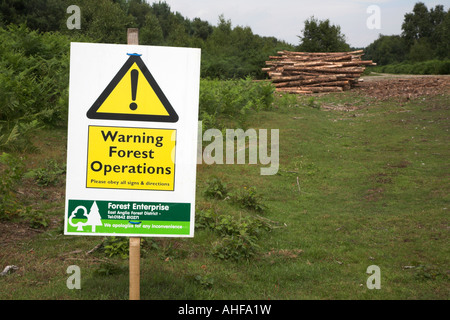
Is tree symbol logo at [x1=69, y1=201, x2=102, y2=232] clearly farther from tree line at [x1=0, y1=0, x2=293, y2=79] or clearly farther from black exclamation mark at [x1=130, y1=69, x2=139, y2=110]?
tree line at [x1=0, y1=0, x2=293, y2=79]

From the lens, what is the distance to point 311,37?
37.9 m

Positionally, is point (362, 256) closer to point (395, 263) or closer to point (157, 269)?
point (395, 263)

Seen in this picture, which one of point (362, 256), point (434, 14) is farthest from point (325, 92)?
point (434, 14)

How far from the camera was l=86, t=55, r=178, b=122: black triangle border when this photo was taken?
345cm

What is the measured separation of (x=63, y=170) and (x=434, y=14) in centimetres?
8519

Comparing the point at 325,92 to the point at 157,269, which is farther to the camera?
the point at 325,92

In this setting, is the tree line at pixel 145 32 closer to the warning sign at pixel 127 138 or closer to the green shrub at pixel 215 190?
the green shrub at pixel 215 190

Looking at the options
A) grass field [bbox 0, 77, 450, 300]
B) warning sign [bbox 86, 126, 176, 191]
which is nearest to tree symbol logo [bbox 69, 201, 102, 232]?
warning sign [bbox 86, 126, 176, 191]

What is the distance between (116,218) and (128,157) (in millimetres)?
465

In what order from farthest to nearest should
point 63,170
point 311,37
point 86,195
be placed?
1. point 311,37
2. point 63,170
3. point 86,195

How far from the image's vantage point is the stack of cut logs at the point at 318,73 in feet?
78.7

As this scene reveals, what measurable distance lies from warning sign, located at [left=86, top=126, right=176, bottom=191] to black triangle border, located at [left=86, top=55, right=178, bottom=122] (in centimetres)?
8
